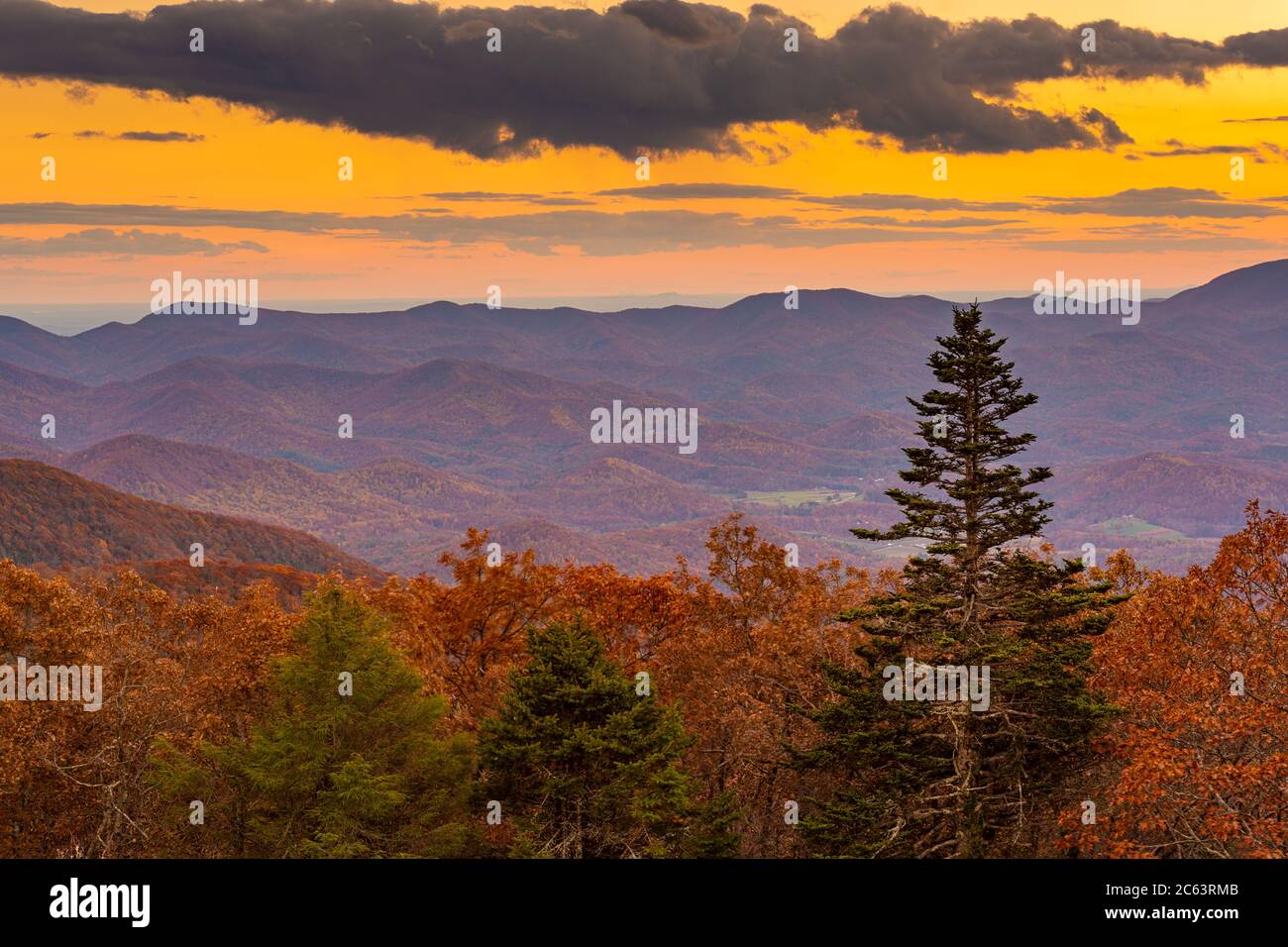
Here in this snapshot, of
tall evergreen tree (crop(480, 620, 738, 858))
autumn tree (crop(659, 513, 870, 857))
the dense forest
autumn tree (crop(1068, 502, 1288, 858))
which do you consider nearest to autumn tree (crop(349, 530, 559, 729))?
autumn tree (crop(659, 513, 870, 857))

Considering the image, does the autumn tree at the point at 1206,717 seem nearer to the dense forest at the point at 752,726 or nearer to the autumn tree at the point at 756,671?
the dense forest at the point at 752,726

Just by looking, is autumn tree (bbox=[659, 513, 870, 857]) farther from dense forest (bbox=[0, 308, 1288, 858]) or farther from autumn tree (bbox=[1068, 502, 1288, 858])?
autumn tree (bbox=[1068, 502, 1288, 858])

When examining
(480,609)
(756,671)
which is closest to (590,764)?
(756,671)

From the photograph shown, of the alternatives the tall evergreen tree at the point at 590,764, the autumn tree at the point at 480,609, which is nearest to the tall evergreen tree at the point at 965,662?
the tall evergreen tree at the point at 590,764

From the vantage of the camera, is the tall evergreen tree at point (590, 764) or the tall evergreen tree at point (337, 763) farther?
the tall evergreen tree at point (337, 763)

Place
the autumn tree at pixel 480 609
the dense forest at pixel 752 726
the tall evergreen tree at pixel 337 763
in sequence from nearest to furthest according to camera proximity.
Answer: the dense forest at pixel 752 726 → the tall evergreen tree at pixel 337 763 → the autumn tree at pixel 480 609

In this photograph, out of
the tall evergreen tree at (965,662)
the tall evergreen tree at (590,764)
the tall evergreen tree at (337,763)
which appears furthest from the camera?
the tall evergreen tree at (965,662)

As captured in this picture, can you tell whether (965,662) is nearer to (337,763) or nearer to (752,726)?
(752,726)

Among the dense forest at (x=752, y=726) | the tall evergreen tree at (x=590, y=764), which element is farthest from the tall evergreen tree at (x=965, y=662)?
the tall evergreen tree at (x=590, y=764)
